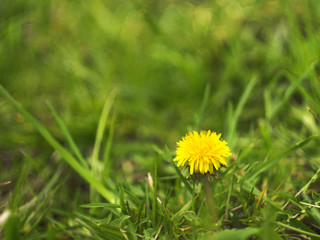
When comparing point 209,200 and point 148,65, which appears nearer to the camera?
point 209,200

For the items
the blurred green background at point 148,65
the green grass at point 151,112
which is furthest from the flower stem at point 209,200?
the blurred green background at point 148,65

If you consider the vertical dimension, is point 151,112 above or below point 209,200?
above

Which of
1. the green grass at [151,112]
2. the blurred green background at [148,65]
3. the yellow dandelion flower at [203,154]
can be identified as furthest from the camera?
the blurred green background at [148,65]

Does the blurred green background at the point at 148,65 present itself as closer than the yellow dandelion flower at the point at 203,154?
No

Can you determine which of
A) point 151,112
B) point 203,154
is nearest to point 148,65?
point 151,112

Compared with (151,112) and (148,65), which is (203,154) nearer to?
(151,112)

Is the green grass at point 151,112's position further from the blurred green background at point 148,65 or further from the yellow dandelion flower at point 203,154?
the yellow dandelion flower at point 203,154

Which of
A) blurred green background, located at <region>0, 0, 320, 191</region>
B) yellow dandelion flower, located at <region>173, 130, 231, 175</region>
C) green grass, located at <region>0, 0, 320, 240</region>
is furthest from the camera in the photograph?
blurred green background, located at <region>0, 0, 320, 191</region>

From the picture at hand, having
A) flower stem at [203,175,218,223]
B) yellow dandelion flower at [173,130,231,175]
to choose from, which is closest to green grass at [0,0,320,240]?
flower stem at [203,175,218,223]

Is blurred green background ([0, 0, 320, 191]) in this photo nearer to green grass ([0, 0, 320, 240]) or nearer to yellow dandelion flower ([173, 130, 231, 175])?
green grass ([0, 0, 320, 240])
